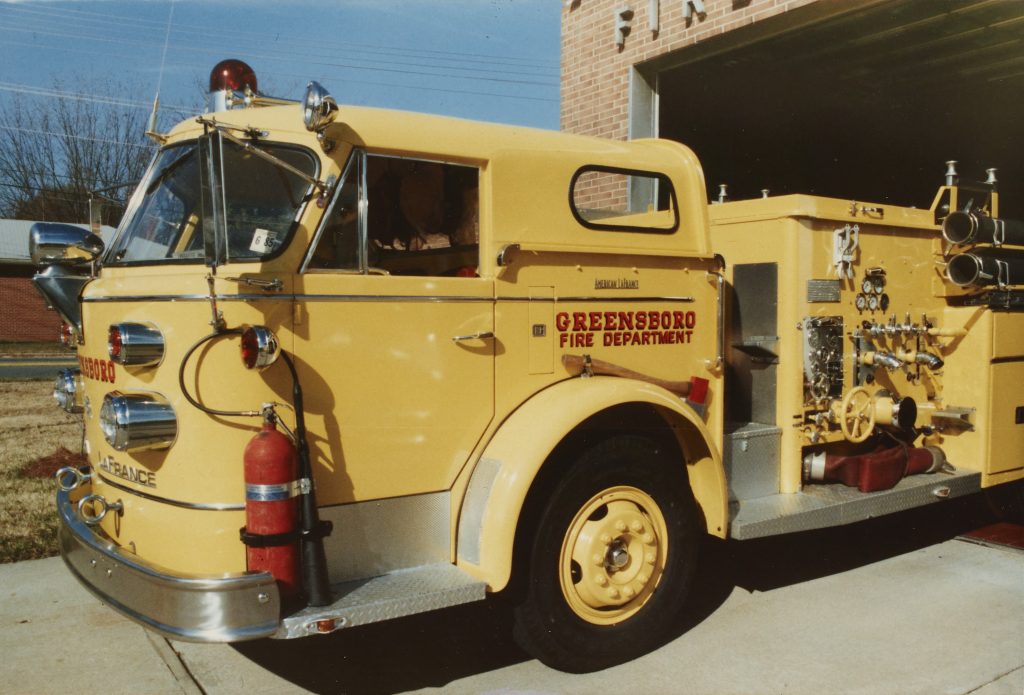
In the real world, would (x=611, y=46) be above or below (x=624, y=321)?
above

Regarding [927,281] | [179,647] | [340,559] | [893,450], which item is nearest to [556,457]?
[340,559]

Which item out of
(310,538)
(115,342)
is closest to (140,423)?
(115,342)

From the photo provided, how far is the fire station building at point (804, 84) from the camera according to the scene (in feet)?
27.1

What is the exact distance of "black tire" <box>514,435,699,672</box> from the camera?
3.59m

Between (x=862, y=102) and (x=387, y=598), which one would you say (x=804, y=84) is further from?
(x=387, y=598)

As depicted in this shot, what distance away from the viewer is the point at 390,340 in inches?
131

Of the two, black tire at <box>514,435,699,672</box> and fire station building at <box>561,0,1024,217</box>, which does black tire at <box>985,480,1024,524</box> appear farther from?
fire station building at <box>561,0,1024,217</box>

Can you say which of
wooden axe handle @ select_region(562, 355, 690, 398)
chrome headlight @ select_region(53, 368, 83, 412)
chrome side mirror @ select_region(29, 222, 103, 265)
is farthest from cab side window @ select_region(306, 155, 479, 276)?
chrome headlight @ select_region(53, 368, 83, 412)

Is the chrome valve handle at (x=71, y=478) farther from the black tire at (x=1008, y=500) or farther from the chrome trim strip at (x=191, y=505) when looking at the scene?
the black tire at (x=1008, y=500)

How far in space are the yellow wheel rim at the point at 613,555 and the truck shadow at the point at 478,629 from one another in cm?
35

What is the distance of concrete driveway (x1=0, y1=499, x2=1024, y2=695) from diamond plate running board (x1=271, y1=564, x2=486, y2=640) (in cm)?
43

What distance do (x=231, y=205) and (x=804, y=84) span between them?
30.9ft

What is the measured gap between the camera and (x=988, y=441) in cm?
522

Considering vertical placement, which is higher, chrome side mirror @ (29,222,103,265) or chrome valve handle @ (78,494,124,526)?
chrome side mirror @ (29,222,103,265)
